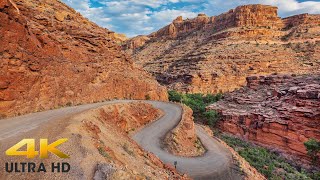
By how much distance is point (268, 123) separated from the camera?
32719mm

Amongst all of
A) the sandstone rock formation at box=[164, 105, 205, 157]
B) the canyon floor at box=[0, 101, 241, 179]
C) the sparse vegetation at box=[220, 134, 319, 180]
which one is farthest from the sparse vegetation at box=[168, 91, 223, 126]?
the sandstone rock formation at box=[164, 105, 205, 157]

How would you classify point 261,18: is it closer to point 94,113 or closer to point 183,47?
point 183,47

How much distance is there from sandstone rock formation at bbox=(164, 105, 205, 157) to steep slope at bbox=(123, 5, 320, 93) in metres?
40.0

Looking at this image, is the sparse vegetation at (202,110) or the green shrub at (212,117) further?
the sparse vegetation at (202,110)

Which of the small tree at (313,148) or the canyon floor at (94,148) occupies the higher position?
the canyon floor at (94,148)

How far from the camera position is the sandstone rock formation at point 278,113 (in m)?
30.5

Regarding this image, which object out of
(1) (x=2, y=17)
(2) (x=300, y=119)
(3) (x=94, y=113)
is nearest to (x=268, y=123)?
(2) (x=300, y=119)

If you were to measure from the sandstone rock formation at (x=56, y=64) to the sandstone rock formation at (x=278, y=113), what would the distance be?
412 inches

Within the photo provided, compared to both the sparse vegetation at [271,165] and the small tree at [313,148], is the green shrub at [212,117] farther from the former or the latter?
the small tree at [313,148]

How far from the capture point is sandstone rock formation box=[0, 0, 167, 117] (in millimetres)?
15164

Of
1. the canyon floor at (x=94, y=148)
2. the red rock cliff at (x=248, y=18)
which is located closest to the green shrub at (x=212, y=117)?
the canyon floor at (x=94, y=148)

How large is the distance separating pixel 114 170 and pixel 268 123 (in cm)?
2847

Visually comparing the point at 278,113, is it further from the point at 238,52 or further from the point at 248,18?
the point at 248,18

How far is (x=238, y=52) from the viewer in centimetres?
6925
